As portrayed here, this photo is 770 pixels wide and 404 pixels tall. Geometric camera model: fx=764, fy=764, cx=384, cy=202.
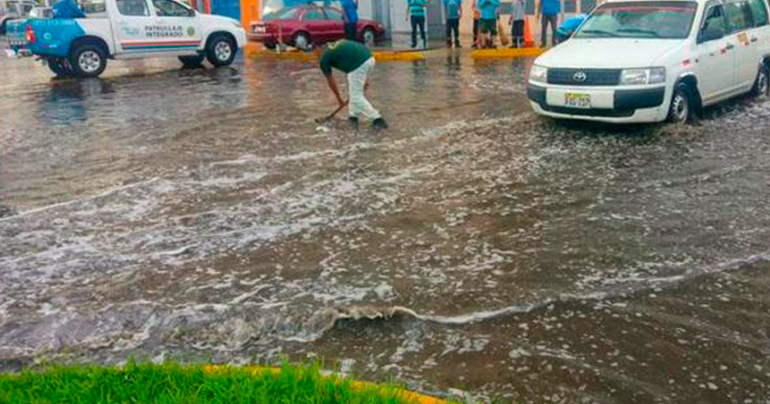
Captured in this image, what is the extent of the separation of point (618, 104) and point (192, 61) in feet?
45.9

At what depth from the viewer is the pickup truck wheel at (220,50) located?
1952 centimetres

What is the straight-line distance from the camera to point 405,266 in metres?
5.22

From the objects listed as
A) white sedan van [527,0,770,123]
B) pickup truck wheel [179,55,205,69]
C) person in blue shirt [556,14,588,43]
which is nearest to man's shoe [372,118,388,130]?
white sedan van [527,0,770,123]

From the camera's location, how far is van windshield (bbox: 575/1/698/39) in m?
9.60

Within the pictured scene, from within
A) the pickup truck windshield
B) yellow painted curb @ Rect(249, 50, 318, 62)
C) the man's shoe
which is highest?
the pickup truck windshield

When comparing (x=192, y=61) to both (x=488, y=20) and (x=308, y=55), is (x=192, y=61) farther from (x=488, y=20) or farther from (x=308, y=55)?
(x=488, y=20)

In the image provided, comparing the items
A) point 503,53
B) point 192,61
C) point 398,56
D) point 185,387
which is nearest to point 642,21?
point 185,387

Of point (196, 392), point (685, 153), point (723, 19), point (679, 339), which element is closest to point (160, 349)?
point (196, 392)

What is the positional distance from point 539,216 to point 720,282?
1703mm

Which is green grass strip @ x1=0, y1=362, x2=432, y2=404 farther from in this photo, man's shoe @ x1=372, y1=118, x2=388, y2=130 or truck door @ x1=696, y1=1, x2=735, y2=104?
truck door @ x1=696, y1=1, x2=735, y2=104

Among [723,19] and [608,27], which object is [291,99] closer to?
[608,27]

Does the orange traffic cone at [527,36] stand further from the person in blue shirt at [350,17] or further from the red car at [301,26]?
the red car at [301,26]

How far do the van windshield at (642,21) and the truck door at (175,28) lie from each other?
1132cm

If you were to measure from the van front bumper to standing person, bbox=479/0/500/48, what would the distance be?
10.7 metres
